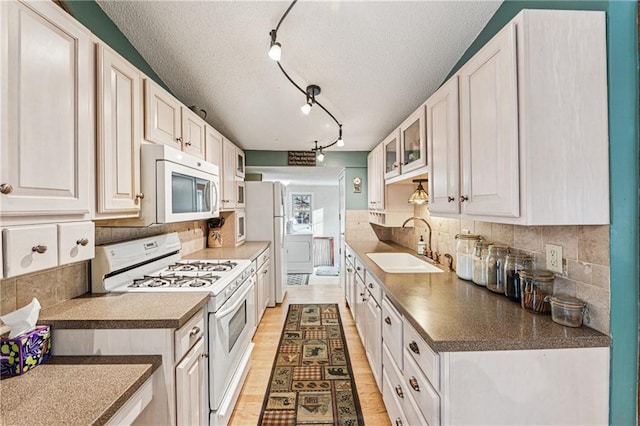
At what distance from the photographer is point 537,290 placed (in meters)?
1.25

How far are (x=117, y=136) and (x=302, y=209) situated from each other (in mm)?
6256

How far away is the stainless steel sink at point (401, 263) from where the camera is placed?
225 centimetres

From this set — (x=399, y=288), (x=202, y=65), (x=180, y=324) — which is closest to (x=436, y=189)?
(x=399, y=288)

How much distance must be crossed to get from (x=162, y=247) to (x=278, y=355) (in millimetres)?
1445

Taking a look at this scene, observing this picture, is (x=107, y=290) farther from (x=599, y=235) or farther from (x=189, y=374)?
(x=599, y=235)

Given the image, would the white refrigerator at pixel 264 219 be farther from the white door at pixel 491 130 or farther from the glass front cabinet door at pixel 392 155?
the white door at pixel 491 130

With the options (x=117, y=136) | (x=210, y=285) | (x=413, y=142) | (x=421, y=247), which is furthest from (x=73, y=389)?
(x=421, y=247)

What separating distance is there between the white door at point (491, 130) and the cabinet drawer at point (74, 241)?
1.68 metres

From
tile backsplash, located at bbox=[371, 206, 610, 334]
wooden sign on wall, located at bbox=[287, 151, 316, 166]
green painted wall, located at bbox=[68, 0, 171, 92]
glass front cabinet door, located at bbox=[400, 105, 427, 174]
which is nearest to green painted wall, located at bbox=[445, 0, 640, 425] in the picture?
tile backsplash, located at bbox=[371, 206, 610, 334]

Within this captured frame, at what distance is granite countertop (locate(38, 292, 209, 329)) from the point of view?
3.91 feet

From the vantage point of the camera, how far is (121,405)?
890 mm

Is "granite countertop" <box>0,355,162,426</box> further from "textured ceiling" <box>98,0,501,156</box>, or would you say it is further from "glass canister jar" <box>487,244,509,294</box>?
"textured ceiling" <box>98,0,501,156</box>

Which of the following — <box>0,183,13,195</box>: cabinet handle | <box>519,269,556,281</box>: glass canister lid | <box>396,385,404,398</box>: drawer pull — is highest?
<box>0,183,13,195</box>: cabinet handle

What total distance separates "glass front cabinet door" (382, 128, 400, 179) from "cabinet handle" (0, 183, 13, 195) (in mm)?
2361
